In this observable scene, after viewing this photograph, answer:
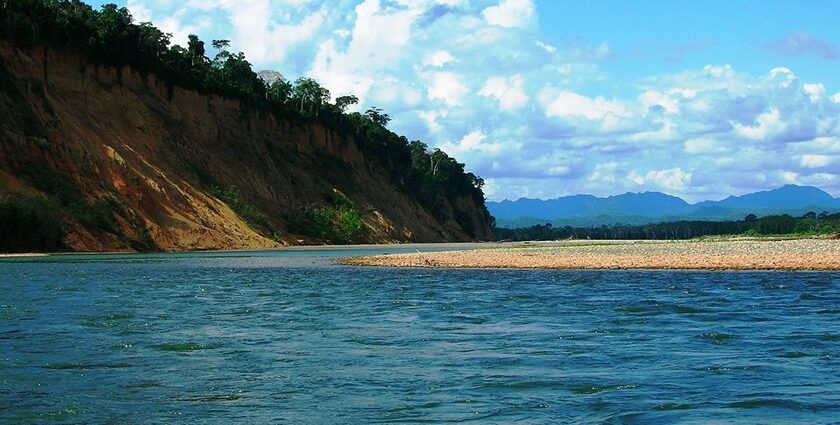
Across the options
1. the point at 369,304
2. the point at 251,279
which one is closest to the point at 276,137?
the point at 251,279

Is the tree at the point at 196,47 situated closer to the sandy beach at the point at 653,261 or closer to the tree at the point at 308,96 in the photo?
the tree at the point at 308,96

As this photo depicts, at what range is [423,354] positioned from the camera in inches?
696

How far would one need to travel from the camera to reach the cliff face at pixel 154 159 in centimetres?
7012

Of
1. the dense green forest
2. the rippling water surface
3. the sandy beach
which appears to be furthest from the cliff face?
the rippling water surface

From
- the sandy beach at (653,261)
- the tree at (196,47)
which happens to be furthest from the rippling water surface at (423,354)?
the tree at (196,47)

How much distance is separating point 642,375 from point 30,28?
75.8 meters

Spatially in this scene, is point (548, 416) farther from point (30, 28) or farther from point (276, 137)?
point (276, 137)

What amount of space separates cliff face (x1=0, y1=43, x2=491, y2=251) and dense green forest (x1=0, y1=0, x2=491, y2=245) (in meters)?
1.52

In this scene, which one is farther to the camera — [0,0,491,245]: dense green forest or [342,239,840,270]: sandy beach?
[0,0,491,245]: dense green forest

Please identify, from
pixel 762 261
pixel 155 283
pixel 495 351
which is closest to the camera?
pixel 495 351

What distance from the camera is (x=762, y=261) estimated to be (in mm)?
43719

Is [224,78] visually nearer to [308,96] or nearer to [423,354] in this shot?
[308,96]

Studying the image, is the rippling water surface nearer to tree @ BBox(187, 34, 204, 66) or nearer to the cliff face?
the cliff face

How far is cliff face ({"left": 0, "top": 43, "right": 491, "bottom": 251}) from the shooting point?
70125mm
